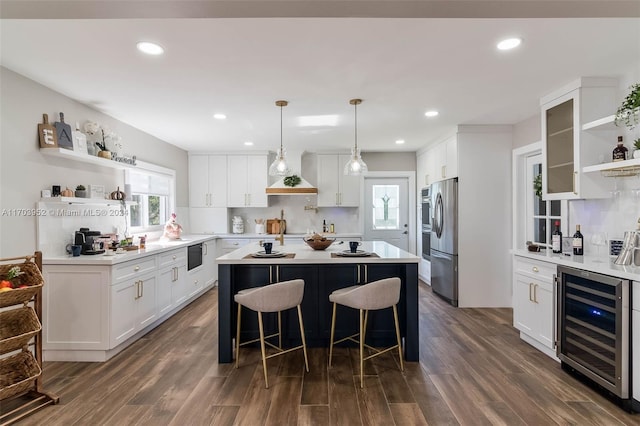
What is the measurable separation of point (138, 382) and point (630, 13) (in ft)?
12.6

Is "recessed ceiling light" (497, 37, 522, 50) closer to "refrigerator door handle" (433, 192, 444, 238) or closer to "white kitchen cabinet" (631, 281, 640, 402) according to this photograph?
"white kitchen cabinet" (631, 281, 640, 402)

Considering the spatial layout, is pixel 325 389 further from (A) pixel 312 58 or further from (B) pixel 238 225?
(B) pixel 238 225

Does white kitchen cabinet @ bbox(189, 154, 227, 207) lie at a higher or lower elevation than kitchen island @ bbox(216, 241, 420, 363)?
higher

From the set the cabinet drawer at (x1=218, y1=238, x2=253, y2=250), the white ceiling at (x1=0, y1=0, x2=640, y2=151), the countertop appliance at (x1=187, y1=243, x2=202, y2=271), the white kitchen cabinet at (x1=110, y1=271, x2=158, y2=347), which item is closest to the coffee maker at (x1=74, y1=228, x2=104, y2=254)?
the white kitchen cabinet at (x1=110, y1=271, x2=158, y2=347)

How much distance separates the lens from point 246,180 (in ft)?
20.7

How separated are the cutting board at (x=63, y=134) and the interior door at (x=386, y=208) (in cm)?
471

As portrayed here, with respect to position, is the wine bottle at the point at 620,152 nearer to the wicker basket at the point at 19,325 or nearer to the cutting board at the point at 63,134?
the wicker basket at the point at 19,325

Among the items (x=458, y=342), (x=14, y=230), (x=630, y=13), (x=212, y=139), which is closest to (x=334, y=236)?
(x=212, y=139)

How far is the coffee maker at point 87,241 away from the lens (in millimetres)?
3277

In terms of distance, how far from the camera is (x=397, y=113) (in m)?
4.00

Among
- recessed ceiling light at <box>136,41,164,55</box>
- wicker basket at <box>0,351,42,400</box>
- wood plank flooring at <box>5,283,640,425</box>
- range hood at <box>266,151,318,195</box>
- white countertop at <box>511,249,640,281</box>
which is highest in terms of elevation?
recessed ceiling light at <box>136,41,164,55</box>

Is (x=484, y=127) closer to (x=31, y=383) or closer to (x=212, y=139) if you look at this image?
(x=212, y=139)

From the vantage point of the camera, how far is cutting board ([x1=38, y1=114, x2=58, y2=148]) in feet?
9.84

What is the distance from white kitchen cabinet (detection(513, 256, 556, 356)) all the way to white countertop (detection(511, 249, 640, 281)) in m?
0.06
